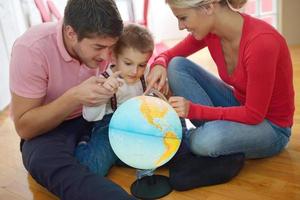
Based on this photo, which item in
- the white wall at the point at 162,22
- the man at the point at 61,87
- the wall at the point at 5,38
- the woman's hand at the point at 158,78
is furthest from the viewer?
the white wall at the point at 162,22

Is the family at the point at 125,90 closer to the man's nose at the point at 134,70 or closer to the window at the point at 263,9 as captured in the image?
the man's nose at the point at 134,70

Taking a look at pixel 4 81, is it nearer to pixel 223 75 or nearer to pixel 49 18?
pixel 49 18

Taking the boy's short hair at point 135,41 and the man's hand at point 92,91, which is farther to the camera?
the boy's short hair at point 135,41

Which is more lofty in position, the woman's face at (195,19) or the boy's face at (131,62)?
the woman's face at (195,19)

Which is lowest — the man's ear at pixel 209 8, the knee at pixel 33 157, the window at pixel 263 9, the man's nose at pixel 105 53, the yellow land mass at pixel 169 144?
the window at pixel 263 9

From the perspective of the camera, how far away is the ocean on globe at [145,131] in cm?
108

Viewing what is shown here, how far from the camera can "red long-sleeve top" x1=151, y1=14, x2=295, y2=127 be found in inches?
47.1

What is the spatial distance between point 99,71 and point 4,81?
1155 mm

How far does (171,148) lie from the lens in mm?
1142

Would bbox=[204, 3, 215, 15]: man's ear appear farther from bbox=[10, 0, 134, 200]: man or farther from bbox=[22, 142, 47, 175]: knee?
bbox=[22, 142, 47, 175]: knee

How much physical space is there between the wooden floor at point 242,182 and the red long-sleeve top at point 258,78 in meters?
0.17

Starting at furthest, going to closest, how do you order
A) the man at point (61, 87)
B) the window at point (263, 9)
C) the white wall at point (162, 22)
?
1. the white wall at point (162, 22)
2. the window at point (263, 9)
3. the man at point (61, 87)

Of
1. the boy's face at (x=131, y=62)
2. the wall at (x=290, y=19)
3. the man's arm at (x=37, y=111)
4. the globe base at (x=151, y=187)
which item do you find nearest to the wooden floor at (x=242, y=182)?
the globe base at (x=151, y=187)

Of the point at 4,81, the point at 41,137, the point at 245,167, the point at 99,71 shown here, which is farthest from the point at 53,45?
the point at 4,81
